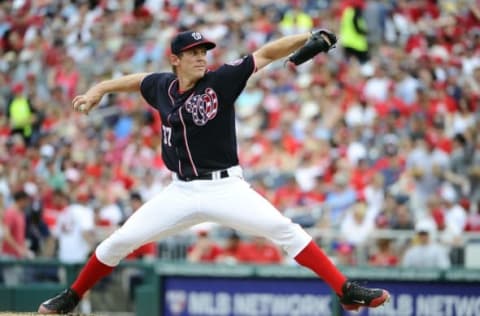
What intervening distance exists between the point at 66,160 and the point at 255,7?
4.15m

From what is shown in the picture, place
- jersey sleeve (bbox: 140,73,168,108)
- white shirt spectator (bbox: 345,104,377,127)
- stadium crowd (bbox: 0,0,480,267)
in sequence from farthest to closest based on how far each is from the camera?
white shirt spectator (bbox: 345,104,377,127)
stadium crowd (bbox: 0,0,480,267)
jersey sleeve (bbox: 140,73,168,108)

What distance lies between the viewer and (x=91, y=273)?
7758 mm

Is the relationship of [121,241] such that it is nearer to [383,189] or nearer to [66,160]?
[383,189]

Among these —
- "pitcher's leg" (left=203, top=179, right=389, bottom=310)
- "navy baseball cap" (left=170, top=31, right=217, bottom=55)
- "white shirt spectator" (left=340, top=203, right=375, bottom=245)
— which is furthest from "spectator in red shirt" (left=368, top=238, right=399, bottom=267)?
"navy baseball cap" (left=170, top=31, right=217, bottom=55)

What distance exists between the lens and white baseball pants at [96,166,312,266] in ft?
23.9

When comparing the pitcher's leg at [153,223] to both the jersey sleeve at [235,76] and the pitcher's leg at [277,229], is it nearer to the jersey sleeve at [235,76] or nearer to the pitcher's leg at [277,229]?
the pitcher's leg at [277,229]

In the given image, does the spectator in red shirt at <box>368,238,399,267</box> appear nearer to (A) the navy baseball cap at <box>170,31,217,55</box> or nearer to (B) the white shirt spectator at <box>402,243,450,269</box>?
(B) the white shirt spectator at <box>402,243,450,269</box>

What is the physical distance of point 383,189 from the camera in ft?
44.3

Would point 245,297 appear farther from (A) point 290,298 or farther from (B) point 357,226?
(B) point 357,226

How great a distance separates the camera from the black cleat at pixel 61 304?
7742 millimetres

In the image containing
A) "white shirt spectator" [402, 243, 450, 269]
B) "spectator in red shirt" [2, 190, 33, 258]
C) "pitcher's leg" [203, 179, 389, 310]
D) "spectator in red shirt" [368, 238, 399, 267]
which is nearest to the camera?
"pitcher's leg" [203, 179, 389, 310]

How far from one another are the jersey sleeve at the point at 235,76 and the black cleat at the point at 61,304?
64.8 inches

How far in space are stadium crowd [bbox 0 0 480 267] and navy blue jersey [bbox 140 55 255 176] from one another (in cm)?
465

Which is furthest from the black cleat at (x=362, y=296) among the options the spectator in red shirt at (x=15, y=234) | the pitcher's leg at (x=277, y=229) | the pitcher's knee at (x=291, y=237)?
the spectator in red shirt at (x=15, y=234)
